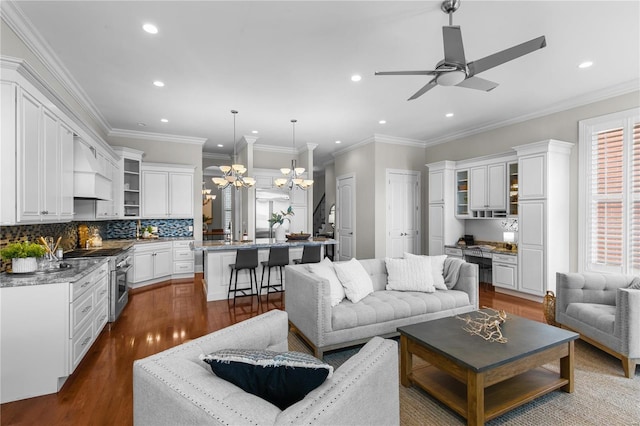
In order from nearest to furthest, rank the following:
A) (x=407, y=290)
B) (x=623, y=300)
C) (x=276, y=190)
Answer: (x=623, y=300) < (x=407, y=290) < (x=276, y=190)

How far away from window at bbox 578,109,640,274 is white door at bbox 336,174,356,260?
432 cm

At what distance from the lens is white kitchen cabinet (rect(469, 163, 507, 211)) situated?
5594 millimetres

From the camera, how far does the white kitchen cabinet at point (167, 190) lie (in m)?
6.33

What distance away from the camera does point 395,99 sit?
4762mm

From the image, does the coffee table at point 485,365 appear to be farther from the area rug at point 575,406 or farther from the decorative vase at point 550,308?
the decorative vase at point 550,308

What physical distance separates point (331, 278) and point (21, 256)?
270 centimetres

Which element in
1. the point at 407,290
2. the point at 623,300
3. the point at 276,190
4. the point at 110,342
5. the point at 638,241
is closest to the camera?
the point at 623,300

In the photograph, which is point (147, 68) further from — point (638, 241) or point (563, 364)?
point (638, 241)

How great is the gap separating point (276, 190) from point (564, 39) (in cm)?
606

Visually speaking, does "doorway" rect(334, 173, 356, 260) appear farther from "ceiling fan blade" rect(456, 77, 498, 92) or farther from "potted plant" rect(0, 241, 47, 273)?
"potted plant" rect(0, 241, 47, 273)

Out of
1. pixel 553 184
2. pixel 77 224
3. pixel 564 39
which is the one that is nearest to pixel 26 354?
pixel 77 224

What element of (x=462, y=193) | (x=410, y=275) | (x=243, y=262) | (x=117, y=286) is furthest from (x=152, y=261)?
(x=462, y=193)

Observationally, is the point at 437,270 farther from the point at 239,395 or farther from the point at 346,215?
the point at 346,215

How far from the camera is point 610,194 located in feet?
14.4
